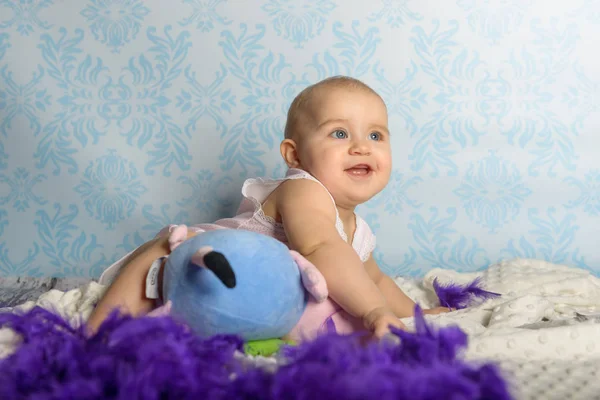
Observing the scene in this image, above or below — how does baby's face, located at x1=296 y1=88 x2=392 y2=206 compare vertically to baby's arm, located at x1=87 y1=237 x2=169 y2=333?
above

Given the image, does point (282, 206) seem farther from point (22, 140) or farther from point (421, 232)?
point (22, 140)

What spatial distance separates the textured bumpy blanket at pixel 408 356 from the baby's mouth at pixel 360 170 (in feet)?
0.98

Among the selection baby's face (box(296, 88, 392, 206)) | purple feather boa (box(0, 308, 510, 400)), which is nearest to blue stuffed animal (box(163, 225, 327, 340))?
purple feather boa (box(0, 308, 510, 400))

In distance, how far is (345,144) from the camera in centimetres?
127

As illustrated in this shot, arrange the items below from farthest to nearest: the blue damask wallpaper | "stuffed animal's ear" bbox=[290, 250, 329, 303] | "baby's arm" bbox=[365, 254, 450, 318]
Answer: the blue damask wallpaper
"baby's arm" bbox=[365, 254, 450, 318]
"stuffed animal's ear" bbox=[290, 250, 329, 303]

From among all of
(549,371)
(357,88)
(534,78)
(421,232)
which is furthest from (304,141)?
(534,78)

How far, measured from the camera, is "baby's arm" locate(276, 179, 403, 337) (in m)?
1.02

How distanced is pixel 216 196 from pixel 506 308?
3.15 ft

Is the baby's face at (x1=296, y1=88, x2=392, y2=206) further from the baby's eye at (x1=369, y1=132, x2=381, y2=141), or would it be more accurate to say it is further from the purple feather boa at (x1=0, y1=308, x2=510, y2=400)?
the purple feather boa at (x1=0, y1=308, x2=510, y2=400)

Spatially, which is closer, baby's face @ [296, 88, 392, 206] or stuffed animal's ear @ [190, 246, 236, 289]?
stuffed animal's ear @ [190, 246, 236, 289]

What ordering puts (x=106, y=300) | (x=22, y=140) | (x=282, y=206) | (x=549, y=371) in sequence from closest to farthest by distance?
(x=549, y=371) < (x=106, y=300) < (x=282, y=206) < (x=22, y=140)

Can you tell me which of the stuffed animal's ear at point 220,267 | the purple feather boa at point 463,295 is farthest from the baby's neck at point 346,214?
the stuffed animal's ear at point 220,267

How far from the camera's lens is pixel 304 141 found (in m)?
1.31

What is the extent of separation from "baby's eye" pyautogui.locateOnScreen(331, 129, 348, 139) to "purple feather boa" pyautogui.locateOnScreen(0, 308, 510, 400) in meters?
0.58
